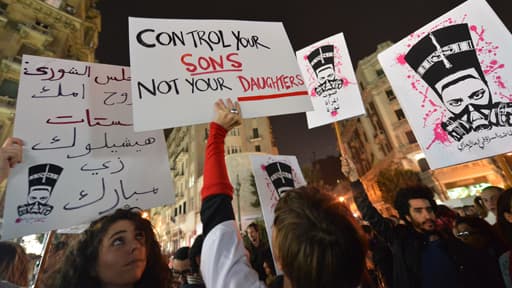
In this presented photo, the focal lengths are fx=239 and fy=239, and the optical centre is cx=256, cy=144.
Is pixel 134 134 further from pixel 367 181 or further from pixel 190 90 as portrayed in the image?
pixel 367 181

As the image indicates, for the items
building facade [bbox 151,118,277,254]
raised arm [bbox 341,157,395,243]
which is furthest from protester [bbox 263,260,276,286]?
building facade [bbox 151,118,277,254]

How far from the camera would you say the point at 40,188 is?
5.39 feet

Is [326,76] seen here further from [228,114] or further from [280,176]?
[228,114]

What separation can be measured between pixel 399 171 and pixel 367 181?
52.7 feet

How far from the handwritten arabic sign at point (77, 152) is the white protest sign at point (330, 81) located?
204 centimetres

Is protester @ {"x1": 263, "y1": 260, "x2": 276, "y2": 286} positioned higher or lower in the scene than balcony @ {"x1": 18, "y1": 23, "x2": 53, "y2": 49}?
lower

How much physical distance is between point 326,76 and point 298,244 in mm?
2846

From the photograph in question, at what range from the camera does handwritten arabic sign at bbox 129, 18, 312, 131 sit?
1.58 m

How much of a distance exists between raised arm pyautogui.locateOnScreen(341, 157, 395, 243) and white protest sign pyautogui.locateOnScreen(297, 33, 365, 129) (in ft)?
2.12

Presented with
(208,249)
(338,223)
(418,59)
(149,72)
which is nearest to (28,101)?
(149,72)

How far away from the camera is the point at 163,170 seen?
201 centimetres

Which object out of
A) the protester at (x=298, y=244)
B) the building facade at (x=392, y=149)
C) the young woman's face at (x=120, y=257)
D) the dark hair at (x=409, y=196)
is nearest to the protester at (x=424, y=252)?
the dark hair at (x=409, y=196)

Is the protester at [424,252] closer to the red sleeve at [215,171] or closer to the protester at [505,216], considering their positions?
the protester at [505,216]

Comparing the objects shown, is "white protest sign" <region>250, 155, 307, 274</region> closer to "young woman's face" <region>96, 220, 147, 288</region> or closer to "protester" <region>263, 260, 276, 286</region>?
"young woman's face" <region>96, 220, 147, 288</region>
